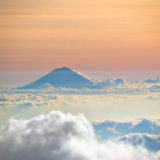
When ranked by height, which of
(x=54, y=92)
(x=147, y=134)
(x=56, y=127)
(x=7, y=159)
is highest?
(x=54, y=92)

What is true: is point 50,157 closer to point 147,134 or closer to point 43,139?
point 43,139

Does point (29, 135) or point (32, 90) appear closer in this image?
point (32, 90)

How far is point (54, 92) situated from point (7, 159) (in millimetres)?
10552

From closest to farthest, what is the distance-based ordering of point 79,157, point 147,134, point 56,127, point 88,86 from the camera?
1. point 79,157
2. point 56,127
3. point 88,86
4. point 147,134

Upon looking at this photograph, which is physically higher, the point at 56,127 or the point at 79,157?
the point at 56,127

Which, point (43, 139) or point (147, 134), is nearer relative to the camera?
point (43, 139)

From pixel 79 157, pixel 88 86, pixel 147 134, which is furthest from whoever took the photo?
pixel 147 134

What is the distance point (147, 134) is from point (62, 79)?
80.7m

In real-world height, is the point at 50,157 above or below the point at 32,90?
below

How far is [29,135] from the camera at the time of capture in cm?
4678

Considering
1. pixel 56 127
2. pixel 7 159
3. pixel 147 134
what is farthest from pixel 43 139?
pixel 147 134

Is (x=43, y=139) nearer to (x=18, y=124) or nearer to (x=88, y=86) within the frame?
(x=18, y=124)

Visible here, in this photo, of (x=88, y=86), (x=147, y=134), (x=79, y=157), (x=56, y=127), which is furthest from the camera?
(x=147, y=134)

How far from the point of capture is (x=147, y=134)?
12400 cm
